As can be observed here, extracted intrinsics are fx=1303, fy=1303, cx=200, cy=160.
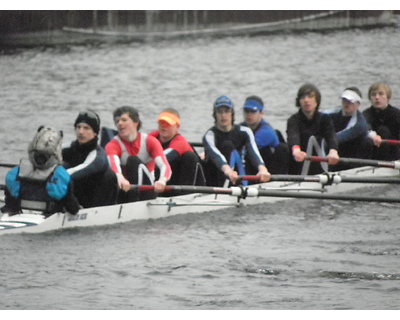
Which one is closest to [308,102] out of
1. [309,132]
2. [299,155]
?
[309,132]

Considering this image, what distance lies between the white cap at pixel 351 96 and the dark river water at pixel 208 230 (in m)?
0.09

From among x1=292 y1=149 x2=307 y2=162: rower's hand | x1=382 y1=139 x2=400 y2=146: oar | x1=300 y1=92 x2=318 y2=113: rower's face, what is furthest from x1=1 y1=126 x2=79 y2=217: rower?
x1=382 y1=139 x2=400 y2=146: oar

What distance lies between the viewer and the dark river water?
8.02 metres

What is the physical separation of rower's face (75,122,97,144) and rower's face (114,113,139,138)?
0.51m

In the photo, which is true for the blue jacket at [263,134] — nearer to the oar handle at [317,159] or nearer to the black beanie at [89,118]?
the oar handle at [317,159]

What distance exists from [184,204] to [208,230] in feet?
1.00

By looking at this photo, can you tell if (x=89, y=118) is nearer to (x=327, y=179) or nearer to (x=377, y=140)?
(x=327, y=179)

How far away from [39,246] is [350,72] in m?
3.47

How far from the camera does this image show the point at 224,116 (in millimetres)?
10148

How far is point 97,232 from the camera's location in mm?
9320

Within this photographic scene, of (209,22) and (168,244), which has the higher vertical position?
(209,22)

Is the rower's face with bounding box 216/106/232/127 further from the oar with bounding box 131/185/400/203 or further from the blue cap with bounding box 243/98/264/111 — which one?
the oar with bounding box 131/185/400/203
